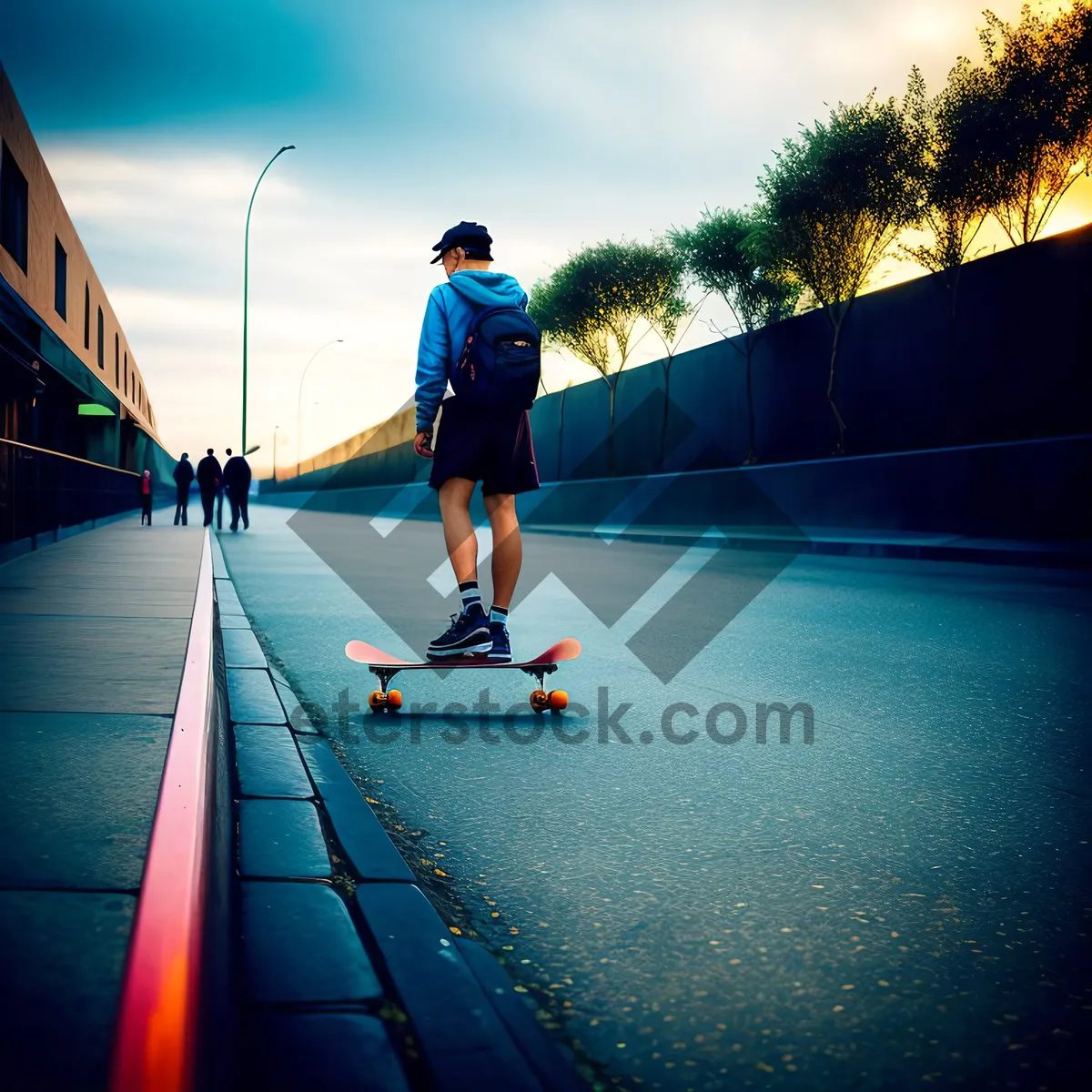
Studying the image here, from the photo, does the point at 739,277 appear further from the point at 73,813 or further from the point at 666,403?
the point at 73,813

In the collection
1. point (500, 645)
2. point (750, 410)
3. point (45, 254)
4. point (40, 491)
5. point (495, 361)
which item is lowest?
point (500, 645)

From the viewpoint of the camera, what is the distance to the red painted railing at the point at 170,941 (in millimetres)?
1434

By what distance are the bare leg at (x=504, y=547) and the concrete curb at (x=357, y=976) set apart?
6.78 feet

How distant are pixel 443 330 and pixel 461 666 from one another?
1.50 meters

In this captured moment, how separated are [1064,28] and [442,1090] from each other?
1990 cm

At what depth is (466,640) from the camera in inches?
197

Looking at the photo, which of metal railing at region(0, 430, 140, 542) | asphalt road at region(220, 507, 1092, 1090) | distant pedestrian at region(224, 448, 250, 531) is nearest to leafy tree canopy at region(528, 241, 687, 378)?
distant pedestrian at region(224, 448, 250, 531)

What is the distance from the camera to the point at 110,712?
3.76 m

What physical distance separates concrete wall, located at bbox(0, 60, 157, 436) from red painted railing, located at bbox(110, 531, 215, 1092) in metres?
17.0

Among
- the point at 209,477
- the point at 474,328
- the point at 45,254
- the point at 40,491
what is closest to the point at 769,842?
the point at 474,328

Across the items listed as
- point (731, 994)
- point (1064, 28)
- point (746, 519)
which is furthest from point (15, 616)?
point (746, 519)

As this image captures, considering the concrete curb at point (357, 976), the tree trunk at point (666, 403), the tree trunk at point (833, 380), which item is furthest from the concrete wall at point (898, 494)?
the concrete curb at point (357, 976)

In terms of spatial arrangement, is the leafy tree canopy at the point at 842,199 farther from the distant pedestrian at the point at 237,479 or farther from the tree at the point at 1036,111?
the distant pedestrian at the point at 237,479

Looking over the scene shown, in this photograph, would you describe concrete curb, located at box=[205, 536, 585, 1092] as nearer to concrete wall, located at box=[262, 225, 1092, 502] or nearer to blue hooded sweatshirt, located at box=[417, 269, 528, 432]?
blue hooded sweatshirt, located at box=[417, 269, 528, 432]
